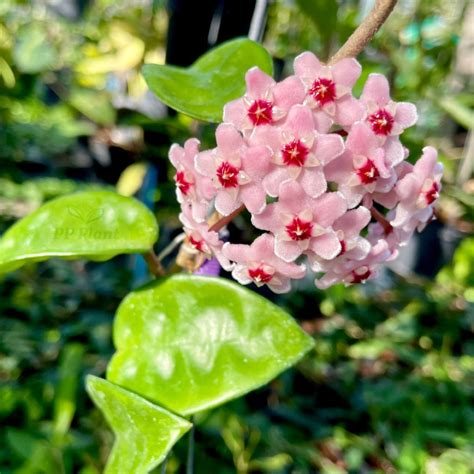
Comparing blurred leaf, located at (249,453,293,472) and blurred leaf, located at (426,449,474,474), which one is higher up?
blurred leaf, located at (426,449,474,474)

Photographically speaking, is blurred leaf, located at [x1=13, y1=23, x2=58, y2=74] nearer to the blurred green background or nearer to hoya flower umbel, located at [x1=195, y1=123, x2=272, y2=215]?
the blurred green background

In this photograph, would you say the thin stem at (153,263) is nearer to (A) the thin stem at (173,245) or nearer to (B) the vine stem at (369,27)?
(A) the thin stem at (173,245)

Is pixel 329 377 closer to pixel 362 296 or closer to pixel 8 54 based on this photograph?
pixel 362 296

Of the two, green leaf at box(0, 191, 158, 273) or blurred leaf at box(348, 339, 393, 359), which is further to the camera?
blurred leaf at box(348, 339, 393, 359)

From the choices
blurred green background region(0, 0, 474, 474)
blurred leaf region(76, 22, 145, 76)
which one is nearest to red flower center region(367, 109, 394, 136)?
blurred green background region(0, 0, 474, 474)

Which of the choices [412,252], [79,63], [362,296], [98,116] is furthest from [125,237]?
[412,252]

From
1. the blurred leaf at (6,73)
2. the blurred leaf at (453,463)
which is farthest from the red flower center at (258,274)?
the blurred leaf at (6,73)

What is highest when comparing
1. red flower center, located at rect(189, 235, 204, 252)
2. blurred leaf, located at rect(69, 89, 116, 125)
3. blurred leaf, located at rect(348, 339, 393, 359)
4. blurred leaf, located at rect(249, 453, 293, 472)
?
red flower center, located at rect(189, 235, 204, 252)

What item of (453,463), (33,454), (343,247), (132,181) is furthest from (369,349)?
(343,247)
